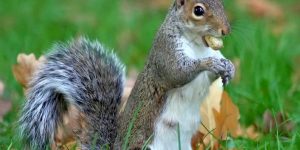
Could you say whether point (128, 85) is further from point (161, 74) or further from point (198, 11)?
point (198, 11)

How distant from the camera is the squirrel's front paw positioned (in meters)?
3.04

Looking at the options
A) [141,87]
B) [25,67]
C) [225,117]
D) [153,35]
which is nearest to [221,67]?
[141,87]

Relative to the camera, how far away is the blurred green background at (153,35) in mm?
4016

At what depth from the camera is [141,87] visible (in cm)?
325

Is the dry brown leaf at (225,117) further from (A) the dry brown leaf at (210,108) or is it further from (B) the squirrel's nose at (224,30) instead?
(B) the squirrel's nose at (224,30)

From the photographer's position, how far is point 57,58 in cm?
346

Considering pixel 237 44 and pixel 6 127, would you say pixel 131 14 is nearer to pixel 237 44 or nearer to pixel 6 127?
pixel 237 44

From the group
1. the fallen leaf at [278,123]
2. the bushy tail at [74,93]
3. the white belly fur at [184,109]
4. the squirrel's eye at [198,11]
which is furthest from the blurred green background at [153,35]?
the squirrel's eye at [198,11]

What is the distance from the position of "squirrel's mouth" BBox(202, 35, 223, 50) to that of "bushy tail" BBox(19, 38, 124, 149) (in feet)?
1.72

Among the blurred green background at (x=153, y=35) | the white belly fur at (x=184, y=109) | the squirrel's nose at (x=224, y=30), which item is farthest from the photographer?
the blurred green background at (x=153, y=35)

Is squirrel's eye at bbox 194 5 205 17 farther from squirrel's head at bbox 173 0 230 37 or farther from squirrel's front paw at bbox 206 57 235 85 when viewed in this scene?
squirrel's front paw at bbox 206 57 235 85

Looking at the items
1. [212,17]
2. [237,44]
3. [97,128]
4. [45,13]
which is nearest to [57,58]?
[97,128]

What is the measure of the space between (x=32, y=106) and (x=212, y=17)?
2.64ft

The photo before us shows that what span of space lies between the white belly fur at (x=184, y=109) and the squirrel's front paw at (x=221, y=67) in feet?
0.30
